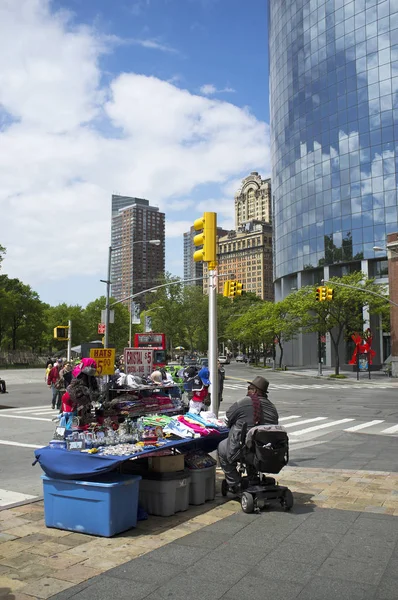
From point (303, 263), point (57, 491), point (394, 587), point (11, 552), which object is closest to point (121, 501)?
point (57, 491)

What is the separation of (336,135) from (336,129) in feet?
2.68

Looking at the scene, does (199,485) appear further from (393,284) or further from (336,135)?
(336,135)

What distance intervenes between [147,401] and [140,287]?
128 metres

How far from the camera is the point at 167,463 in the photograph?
7.17 metres

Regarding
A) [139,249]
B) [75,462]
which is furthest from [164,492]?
[139,249]

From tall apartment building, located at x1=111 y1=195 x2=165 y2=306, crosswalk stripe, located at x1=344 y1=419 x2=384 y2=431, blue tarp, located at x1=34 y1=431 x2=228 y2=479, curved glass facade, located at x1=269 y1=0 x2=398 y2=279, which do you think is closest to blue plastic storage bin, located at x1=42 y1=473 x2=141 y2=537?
blue tarp, located at x1=34 y1=431 x2=228 y2=479

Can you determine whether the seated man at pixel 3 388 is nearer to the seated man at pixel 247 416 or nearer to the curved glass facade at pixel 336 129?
the seated man at pixel 247 416

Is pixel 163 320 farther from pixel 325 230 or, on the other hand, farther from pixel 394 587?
pixel 394 587

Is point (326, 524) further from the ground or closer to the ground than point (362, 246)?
closer to the ground

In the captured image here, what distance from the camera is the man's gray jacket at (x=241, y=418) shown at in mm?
7305

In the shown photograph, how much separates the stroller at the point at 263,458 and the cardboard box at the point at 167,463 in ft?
2.51

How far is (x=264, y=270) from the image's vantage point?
16225 cm

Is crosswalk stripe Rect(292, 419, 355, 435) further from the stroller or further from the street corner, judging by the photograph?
the stroller

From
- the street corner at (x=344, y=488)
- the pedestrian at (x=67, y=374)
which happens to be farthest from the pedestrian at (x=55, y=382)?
the street corner at (x=344, y=488)
